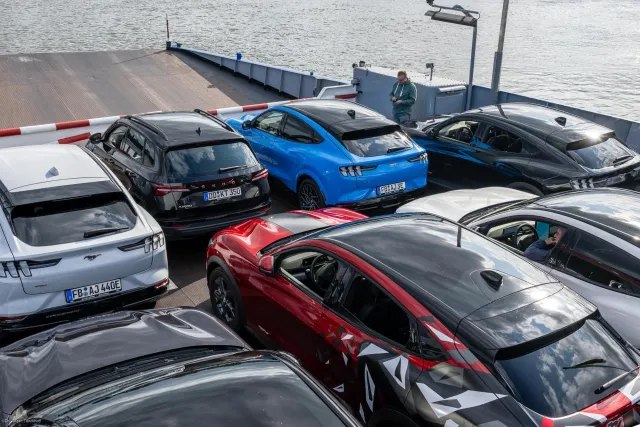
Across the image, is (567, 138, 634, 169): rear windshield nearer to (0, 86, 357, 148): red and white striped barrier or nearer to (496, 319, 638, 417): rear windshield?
(0, 86, 357, 148): red and white striped barrier

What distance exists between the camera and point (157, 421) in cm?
296

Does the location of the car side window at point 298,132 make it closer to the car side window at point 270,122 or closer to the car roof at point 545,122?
the car side window at point 270,122

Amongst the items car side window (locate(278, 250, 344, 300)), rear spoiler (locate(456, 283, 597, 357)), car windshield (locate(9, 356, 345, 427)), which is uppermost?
rear spoiler (locate(456, 283, 597, 357))

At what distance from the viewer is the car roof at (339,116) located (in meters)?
8.68

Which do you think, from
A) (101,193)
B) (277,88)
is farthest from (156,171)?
(277,88)

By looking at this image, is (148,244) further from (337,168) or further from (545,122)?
(545,122)

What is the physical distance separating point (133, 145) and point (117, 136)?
68 centimetres

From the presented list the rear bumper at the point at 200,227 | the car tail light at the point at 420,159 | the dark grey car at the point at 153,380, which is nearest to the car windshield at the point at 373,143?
the car tail light at the point at 420,159

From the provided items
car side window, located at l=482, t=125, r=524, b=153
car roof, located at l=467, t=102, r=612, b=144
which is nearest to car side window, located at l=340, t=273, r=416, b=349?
car roof, located at l=467, t=102, r=612, b=144

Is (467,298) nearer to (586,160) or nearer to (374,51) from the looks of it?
(586,160)

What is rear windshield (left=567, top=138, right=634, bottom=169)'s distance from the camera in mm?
8172

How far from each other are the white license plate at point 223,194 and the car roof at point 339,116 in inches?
64.4

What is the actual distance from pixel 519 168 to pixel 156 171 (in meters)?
4.57

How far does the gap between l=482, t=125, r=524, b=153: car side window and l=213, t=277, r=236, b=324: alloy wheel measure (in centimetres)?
458
